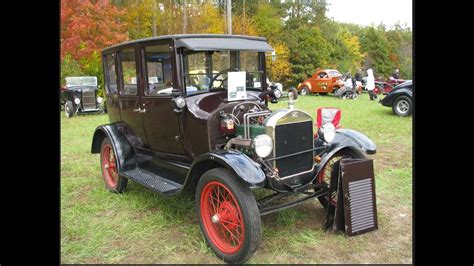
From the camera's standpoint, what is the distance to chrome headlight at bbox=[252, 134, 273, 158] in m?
3.08

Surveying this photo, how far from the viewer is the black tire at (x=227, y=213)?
2.80m

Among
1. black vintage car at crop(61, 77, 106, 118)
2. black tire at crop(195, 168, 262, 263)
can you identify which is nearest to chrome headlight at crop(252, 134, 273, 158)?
black tire at crop(195, 168, 262, 263)

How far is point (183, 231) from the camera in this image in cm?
355

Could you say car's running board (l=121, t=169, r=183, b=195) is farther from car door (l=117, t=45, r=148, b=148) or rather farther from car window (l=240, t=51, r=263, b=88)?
car window (l=240, t=51, r=263, b=88)

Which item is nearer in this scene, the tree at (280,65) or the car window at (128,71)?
the car window at (128,71)

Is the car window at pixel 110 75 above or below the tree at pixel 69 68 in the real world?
below

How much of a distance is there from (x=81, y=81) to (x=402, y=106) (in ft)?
32.7

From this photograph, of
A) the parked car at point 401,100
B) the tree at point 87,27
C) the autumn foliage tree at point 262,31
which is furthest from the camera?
the autumn foliage tree at point 262,31

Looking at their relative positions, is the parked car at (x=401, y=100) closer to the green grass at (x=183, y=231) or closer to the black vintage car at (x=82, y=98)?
the green grass at (x=183, y=231)

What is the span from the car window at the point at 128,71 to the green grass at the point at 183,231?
123 cm

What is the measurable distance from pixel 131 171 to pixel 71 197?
35.5 inches

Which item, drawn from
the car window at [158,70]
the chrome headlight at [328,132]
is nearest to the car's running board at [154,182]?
the car window at [158,70]

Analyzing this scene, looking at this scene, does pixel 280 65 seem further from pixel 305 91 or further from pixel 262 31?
pixel 305 91

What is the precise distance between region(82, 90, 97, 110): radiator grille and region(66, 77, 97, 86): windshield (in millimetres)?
762
